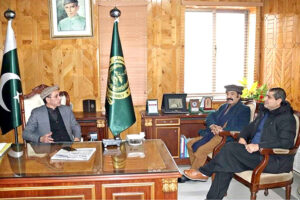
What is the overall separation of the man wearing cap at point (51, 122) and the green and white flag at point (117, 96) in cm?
55

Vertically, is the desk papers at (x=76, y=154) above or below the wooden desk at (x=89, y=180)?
above

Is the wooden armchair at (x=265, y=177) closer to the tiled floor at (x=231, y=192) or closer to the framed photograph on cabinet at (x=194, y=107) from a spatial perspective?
the tiled floor at (x=231, y=192)

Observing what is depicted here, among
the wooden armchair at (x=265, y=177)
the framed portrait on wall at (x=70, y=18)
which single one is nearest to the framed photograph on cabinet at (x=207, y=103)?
the wooden armchair at (x=265, y=177)

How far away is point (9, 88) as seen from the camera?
4.04 metres

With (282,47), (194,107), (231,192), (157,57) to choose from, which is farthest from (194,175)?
(282,47)

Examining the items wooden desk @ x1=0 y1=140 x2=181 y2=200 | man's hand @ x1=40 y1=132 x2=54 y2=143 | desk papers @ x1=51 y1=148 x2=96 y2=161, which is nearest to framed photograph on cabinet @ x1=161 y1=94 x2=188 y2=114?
man's hand @ x1=40 y1=132 x2=54 y2=143

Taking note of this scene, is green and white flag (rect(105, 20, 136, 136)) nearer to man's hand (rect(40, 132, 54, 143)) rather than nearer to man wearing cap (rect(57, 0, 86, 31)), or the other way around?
man wearing cap (rect(57, 0, 86, 31))

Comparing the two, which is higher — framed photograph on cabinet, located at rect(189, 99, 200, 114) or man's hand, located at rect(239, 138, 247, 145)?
framed photograph on cabinet, located at rect(189, 99, 200, 114)

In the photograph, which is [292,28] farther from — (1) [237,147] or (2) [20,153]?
(2) [20,153]

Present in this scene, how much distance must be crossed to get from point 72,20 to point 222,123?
2.47 m

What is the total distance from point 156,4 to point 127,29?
1.78 ft

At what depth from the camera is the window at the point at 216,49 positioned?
4820mm

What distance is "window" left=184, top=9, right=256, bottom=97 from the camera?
15.8 ft

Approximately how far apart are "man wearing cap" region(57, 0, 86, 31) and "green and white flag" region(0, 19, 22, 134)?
0.68 metres
